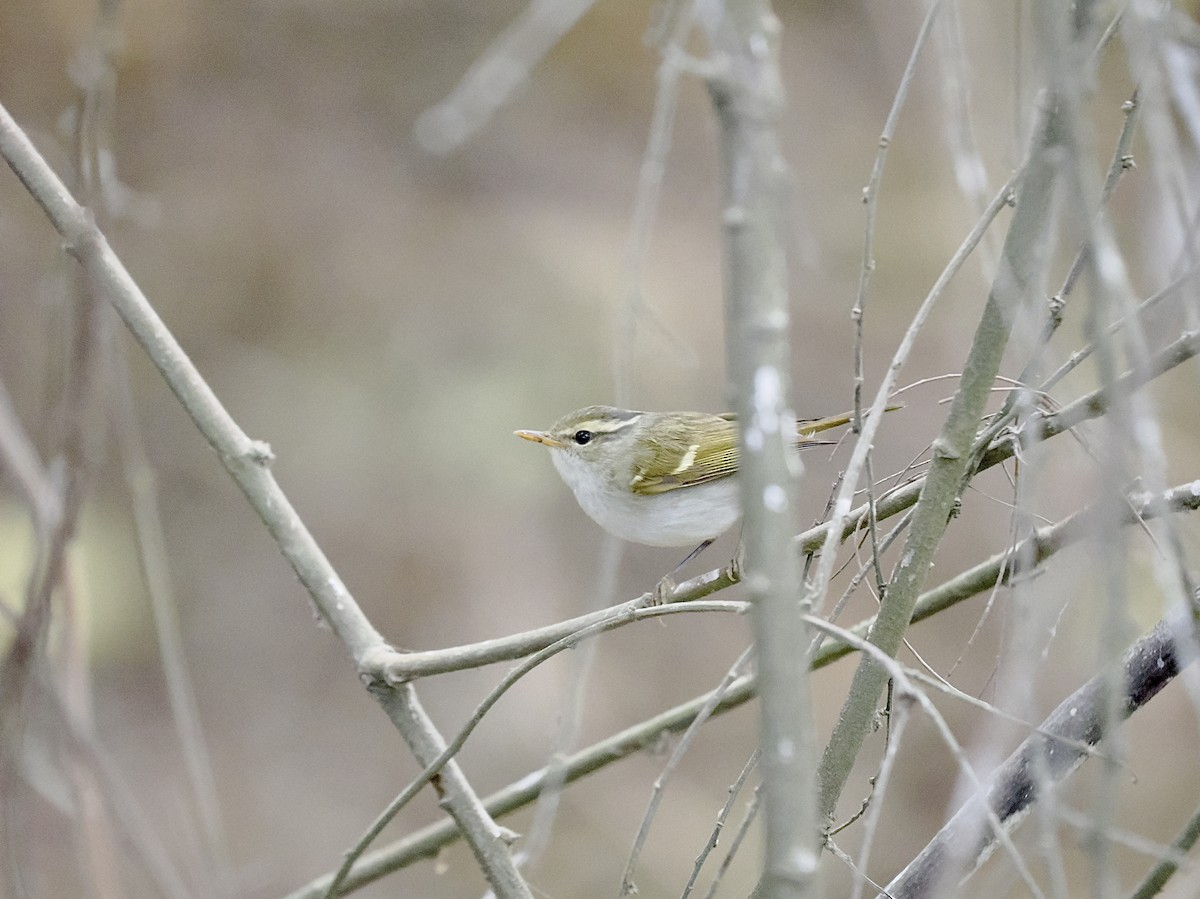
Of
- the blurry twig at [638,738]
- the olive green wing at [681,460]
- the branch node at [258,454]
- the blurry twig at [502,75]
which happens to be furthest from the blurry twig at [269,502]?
the olive green wing at [681,460]

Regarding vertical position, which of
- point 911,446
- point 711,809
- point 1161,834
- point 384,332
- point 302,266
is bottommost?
point 1161,834

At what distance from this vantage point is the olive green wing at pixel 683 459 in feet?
14.5

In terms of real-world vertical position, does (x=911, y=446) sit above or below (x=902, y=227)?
below

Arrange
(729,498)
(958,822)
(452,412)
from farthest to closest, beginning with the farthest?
(452,412) → (729,498) → (958,822)

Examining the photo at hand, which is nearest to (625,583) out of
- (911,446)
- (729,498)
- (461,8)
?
(911,446)

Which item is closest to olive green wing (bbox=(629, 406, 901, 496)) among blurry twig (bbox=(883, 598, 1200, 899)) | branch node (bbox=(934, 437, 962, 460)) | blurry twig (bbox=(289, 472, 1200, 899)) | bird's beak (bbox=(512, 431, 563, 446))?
bird's beak (bbox=(512, 431, 563, 446))

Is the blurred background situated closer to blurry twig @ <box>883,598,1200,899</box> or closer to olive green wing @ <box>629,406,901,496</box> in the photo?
olive green wing @ <box>629,406,901,496</box>

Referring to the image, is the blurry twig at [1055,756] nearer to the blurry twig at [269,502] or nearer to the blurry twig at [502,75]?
the blurry twig at [269,502]

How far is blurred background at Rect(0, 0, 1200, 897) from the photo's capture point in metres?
8.01

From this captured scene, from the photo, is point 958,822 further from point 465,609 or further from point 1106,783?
point 465,609

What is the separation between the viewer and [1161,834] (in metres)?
7.81

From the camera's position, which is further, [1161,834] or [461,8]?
[461,8]

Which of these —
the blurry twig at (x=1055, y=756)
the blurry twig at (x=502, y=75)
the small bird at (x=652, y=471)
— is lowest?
the blurry twig at (x=1055, y=756)

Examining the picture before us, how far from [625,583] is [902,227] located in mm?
4125
